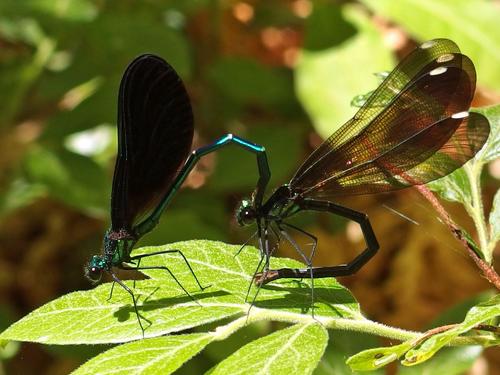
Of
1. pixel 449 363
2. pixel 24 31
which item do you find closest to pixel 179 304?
pixel 449 363

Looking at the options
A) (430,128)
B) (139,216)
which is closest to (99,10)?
(139,216)

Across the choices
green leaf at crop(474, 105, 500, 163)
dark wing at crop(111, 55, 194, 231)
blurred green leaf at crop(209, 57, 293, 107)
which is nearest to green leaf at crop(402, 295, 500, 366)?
green leaf at crop(474, 105, 500, 163)

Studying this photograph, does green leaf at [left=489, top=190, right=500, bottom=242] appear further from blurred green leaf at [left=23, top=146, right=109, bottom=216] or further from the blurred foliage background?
blurred green leaf at [left=23, top=146, right=109, bottom=216]

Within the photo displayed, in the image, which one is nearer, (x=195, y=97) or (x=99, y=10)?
(x=99, y=10)

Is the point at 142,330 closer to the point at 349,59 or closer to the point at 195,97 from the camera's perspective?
the point at 349,59

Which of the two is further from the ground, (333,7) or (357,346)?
(333,7)

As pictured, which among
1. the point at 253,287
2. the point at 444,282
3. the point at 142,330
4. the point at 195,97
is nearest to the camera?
the point at 142,330

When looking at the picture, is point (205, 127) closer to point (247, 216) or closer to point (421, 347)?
point (247, 216)

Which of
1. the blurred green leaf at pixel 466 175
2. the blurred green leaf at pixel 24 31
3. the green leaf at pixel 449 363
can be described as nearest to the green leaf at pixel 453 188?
the blurred green leaf at pixel 466 175
